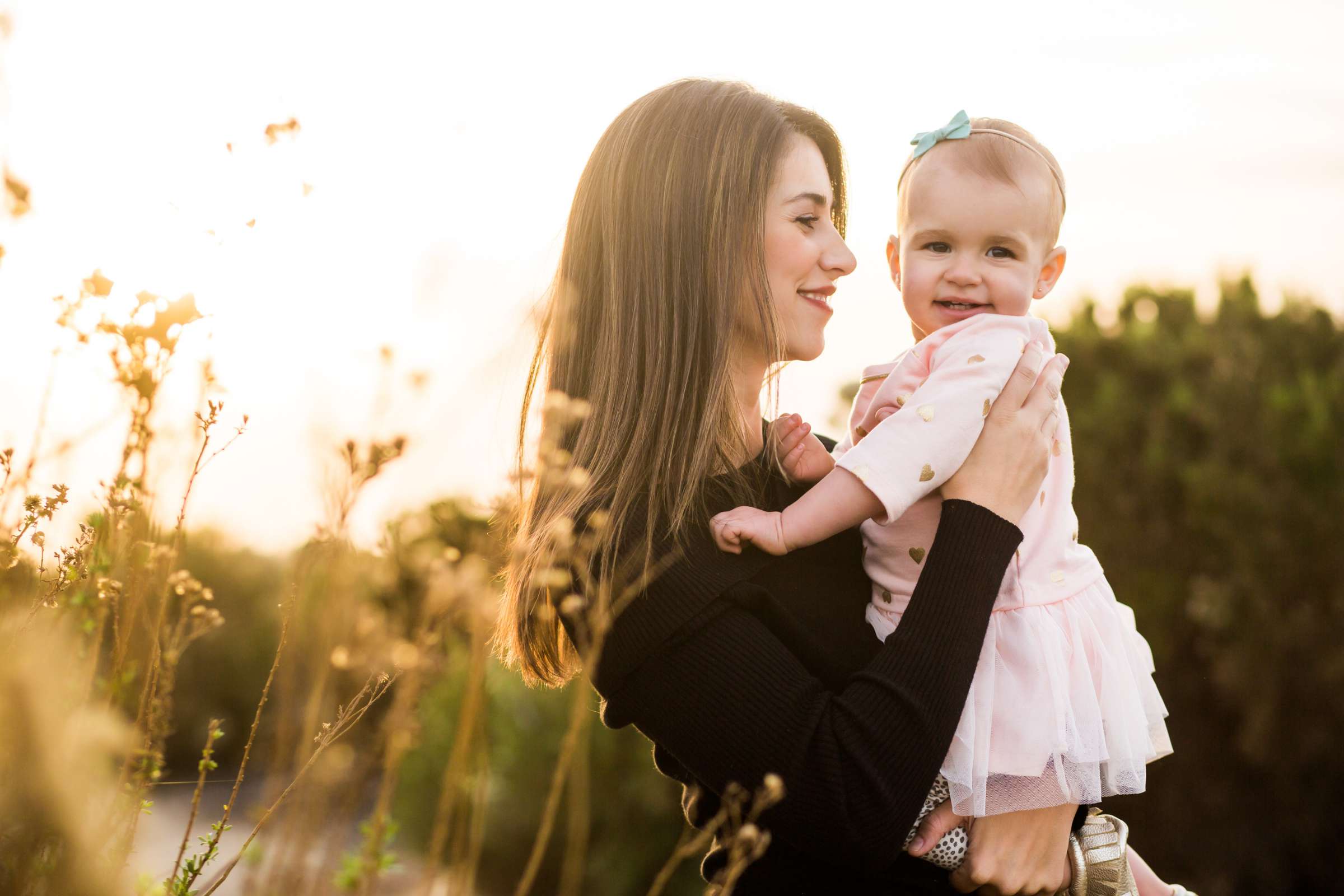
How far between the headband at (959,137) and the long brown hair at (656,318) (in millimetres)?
296

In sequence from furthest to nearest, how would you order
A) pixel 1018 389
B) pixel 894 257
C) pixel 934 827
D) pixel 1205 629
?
pixel 1205 629, pixel 894 257, pixel 1018 389, pixel 934 827

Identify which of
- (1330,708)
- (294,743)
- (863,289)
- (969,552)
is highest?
(863,289)

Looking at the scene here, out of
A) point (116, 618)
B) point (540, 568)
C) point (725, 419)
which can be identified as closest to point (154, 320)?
point (116, 618)

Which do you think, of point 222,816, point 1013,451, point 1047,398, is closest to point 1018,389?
point 1047,398

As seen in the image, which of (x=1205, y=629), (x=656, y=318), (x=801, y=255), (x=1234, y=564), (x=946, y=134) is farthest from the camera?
(x=1205, y=629)

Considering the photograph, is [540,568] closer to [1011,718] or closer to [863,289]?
[1011,718]

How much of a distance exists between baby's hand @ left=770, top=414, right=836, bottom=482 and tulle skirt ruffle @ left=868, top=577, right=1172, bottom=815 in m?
0.32

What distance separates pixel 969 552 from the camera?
1732 millimetres

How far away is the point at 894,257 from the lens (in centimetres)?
255

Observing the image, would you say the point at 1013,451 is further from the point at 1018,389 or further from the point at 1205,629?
the point at 1205,629

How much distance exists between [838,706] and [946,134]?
1359 millimetres

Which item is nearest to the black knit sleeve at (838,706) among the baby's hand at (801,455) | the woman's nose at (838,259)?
the baby's hand at (801,455)

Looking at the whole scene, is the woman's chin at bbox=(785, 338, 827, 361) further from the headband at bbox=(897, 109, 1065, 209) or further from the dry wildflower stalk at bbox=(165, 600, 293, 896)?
the dry wildflower stalk at bbox=(165, 600, 293, 896)

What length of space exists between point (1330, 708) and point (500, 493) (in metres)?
5.65
